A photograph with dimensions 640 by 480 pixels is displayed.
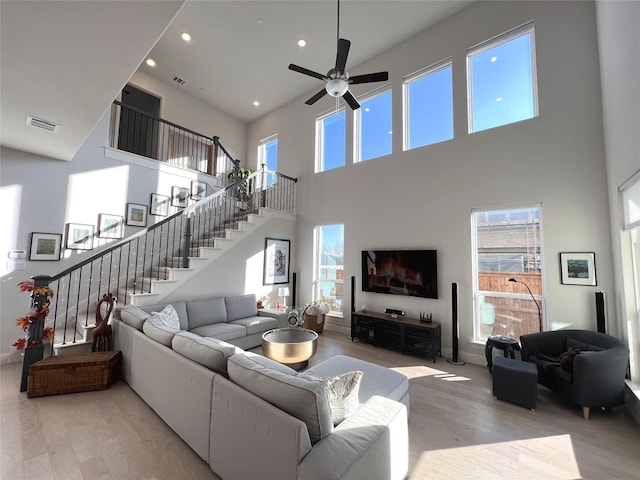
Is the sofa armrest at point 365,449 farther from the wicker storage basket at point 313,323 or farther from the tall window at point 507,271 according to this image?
the wicker storage basket at point 313,323

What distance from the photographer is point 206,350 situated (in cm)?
223

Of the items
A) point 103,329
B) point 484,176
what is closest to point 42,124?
point 103,329

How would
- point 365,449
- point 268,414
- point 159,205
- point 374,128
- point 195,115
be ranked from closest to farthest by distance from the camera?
point 365,449
point 268,414
point 159,205
point 374,128
point 195,115

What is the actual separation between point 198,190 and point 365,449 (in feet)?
21.1

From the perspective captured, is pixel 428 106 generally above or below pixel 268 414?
above

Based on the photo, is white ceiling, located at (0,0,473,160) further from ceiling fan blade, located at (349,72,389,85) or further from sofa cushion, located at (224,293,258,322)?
sofa cushion, located at (224,293,258,322)

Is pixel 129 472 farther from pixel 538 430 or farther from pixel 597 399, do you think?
pixel 597 399

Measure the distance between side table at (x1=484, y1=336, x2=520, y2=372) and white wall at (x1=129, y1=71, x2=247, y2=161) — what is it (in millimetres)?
7982

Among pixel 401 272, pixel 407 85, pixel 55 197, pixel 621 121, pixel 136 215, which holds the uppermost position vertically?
pixel 407 85

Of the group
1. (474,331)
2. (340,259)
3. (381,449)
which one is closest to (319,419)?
(381,449)

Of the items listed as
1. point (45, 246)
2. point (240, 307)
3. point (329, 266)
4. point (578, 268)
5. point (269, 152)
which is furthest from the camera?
point (269, 152)

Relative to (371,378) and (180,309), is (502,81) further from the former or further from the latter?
(180,309)

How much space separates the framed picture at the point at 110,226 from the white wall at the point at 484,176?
400 centimetres

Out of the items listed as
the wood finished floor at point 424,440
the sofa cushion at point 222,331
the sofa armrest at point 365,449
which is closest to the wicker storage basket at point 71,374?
the wood finished floor at point 424,440
